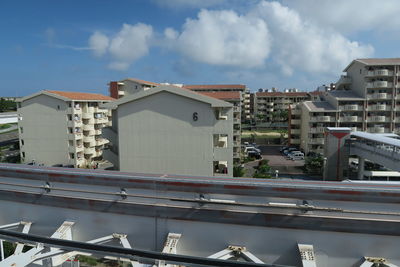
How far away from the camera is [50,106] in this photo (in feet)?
98.3

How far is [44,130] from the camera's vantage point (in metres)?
30.4

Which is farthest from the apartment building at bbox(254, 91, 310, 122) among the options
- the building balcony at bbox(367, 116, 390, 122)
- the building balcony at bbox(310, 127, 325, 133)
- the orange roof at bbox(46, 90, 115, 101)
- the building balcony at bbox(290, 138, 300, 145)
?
the orange roof at bbox(46, 90, 115, 101)

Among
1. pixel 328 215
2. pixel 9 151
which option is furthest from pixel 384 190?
pixel 9 151

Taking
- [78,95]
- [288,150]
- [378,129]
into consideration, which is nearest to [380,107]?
[378,129]

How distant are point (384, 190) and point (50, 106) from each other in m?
32.5

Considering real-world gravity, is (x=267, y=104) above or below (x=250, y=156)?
above

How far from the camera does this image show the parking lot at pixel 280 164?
2812cm

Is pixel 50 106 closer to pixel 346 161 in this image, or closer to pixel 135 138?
pixel 135 138

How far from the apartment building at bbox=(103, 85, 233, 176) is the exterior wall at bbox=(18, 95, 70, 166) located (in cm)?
1454

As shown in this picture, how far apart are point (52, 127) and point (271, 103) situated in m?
48.7

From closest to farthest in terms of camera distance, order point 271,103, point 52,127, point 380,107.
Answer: point 52,127 → point 380,107 → point 271,103

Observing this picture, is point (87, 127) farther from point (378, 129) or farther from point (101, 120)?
point (378, 129)

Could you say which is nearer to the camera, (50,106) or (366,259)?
(366,259)

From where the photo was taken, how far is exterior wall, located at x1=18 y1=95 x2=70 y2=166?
30.0 m
